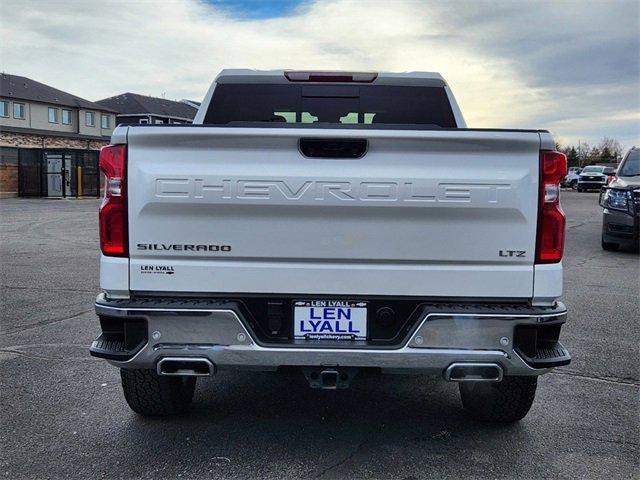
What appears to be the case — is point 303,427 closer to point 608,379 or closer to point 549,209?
point 549,209

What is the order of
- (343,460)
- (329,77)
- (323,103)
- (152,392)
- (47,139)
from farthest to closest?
(47,139) < (323,103) < (329,77) < (152,392) < (343,460)

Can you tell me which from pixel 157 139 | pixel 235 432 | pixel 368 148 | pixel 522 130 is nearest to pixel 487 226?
pixel 522 130

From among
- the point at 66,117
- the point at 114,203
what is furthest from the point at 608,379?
the point at 66,117

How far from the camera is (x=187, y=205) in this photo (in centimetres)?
306

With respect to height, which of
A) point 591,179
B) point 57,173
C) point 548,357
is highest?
point 591,179

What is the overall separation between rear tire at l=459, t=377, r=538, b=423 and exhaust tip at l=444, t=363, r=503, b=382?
2.14 ft

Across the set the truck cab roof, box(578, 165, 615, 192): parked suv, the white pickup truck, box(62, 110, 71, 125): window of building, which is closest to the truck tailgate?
the white pickup truck

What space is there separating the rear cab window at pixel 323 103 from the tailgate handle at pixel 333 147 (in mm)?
1978

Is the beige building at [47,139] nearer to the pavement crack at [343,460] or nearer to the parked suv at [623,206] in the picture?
the parked suv at [623,206]

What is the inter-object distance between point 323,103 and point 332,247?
2.49m

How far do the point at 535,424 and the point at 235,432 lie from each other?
1.85 meters

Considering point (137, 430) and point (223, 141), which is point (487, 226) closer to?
point (223, 141)

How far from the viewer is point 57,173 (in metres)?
32.8

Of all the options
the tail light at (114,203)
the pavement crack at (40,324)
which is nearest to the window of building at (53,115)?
the pavement crack at (40,324)
